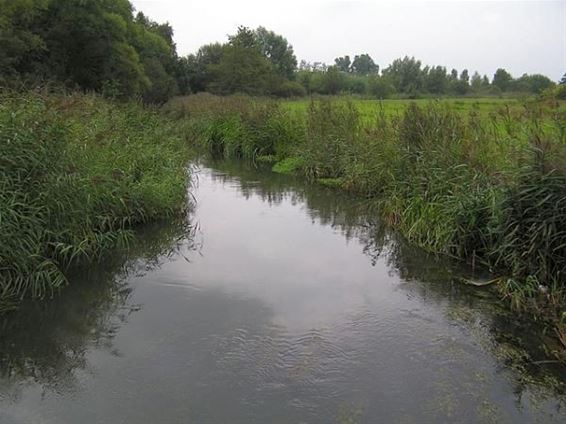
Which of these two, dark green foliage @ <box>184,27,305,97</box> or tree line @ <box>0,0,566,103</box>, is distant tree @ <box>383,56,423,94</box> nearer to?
tree line @ <box>0,0,566,103</box>

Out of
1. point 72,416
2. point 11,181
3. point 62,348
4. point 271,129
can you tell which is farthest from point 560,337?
point 271,129

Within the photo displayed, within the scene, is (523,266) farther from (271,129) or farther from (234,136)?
(234,136)

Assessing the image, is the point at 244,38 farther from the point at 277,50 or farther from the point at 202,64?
the point at 277,50

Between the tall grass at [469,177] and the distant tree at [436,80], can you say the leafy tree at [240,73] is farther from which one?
the tall grass at [469,177]

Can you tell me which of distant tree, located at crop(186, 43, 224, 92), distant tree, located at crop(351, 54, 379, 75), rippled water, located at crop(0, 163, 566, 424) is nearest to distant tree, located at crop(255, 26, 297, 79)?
distant tree, located at crop(186, 43, 224, 92)

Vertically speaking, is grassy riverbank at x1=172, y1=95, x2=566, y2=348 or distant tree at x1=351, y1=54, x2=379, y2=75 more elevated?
distant tree at x1=351, y1=54, x2=379, y2=75

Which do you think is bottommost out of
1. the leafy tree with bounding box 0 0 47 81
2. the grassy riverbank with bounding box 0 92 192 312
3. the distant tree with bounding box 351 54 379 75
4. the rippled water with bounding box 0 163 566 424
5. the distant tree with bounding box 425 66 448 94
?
the rippled water with bounding box 0 163 566 424

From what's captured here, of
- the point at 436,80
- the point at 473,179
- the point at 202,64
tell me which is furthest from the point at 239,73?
the point at 473,179

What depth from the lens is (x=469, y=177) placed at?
7.74 metres

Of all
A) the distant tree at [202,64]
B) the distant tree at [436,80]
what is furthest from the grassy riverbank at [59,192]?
the distant tree at [436,80]

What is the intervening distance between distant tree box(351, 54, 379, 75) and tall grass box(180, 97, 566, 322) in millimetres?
117977

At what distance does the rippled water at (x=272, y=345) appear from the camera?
13.5ft

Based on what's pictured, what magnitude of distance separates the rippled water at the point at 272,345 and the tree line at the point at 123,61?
5.21 m

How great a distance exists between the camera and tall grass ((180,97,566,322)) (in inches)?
229
